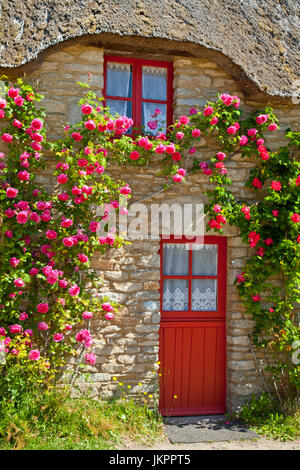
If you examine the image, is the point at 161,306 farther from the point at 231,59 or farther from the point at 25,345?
the point at 231,59

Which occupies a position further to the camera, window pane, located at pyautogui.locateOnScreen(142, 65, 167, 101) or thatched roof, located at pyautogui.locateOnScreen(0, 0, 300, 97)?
window pane, located at pyautogui.locateOnScreen(142, 65, 167, 101)

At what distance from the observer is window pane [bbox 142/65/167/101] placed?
501cm

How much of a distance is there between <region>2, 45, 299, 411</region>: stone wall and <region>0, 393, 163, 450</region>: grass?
0.25m

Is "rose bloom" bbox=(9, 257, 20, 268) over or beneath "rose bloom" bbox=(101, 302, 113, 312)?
over

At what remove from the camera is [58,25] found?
4473 mm

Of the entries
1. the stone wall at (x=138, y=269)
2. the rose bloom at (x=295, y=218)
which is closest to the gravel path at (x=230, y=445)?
the stone wall at (x=138, y=269)

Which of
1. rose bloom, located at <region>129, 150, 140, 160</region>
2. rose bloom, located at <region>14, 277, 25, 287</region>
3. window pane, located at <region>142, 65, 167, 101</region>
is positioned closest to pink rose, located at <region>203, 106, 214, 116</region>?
window pane, located at <region>142, 65, 167, 101</region>

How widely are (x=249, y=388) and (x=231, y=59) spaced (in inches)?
142

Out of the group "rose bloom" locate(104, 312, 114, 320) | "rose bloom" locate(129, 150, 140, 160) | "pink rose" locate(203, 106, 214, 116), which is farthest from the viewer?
"pink rose" locate(203, 106, 214, 116)

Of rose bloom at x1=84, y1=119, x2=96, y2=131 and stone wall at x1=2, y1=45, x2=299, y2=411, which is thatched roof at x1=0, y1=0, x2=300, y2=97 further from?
rose bloom at x1=84, y1=119, x2=96, y2=131

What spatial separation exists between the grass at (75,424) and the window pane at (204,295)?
123cm

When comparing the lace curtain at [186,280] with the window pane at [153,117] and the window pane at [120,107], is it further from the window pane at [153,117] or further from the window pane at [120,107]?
the window pane at [120,107]

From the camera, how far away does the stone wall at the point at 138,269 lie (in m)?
4.59

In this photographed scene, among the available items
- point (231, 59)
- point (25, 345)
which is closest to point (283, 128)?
point (231, 59)
